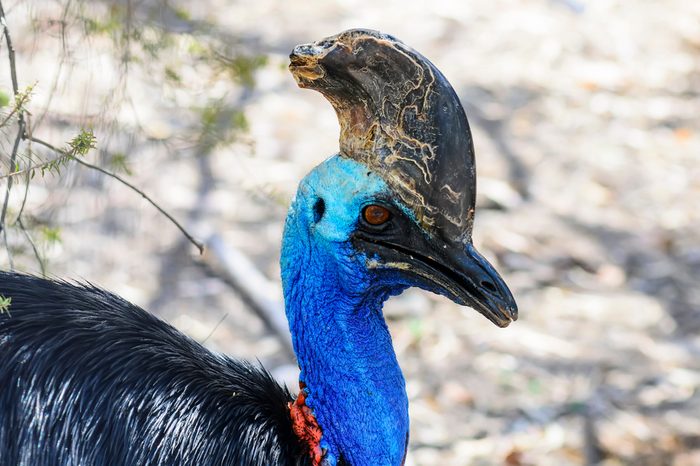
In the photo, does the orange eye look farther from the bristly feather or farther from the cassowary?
the bristly feather

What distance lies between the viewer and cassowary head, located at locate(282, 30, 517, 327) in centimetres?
172

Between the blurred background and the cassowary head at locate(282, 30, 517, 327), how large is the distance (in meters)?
0.71

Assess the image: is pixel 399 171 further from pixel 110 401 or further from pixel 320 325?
pixel 110 401

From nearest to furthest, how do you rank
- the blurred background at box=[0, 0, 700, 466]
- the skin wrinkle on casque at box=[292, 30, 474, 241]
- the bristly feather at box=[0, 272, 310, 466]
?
the skin wrinkle on casque at box=[292, 30, 474, 241] < the bristly feather at box=[0, 272, 310, 466] < the blurred background at box=[0, 0, 700, 466]

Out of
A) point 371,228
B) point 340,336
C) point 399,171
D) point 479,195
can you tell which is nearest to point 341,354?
point 340,336

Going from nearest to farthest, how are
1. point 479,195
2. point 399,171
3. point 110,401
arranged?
point 399,171, point 110,401, point 479,195

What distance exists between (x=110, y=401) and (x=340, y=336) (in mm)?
423

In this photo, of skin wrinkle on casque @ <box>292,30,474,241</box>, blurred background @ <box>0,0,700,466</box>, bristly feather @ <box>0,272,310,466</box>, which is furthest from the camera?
blurred background @ <box>0,0,700,466</box>

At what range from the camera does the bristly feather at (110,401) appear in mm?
1844

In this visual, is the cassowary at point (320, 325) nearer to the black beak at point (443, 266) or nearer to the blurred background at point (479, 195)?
the black beak at point (443, 266)

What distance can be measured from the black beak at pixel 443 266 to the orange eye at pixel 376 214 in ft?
0.08

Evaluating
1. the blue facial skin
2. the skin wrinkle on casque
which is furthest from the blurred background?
the skin wrinkle on casque

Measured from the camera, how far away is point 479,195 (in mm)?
4594

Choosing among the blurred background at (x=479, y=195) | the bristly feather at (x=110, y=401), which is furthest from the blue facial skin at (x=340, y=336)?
the blurred background at (x=479, y=195)
